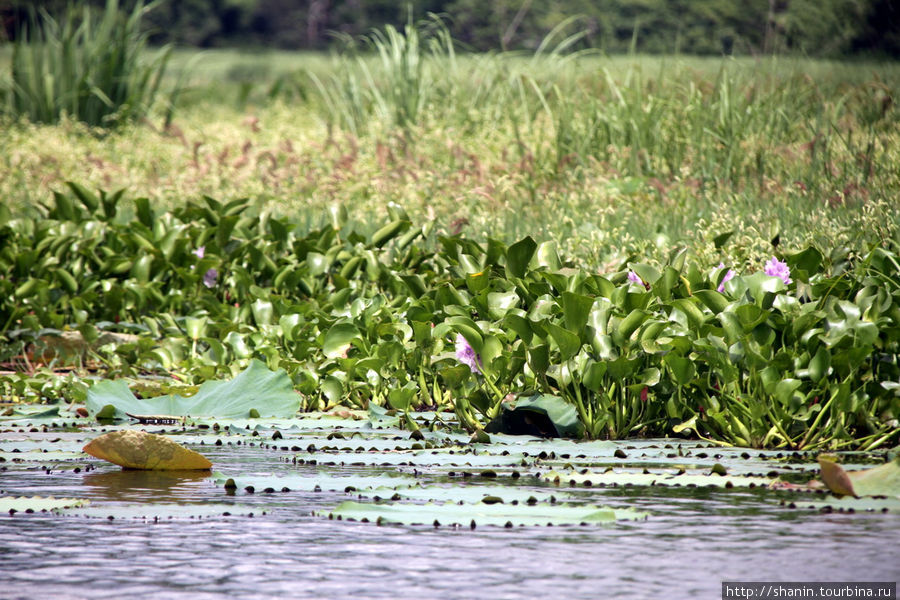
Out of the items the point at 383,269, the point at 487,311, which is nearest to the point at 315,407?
the point at 487,311

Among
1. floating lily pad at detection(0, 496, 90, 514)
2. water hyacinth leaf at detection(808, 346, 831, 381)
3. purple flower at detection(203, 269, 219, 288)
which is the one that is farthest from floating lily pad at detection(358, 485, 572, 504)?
purple flower at detection(203, 269, 219, 288)

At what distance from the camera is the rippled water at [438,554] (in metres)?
1.98

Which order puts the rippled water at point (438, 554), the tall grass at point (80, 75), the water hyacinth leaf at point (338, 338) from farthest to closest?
the tall grass at point (80, 75)
the water hyacinth leaf at point (338, 338)
the rippled water at point (438, 554)

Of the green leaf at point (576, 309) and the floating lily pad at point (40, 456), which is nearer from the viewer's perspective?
the floating lily pad at point (40, 456)

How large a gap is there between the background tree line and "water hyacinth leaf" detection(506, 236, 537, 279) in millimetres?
11544

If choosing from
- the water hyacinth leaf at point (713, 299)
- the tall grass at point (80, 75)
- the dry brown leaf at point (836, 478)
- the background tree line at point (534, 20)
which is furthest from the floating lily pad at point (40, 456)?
the background tree line at point (534, 20)

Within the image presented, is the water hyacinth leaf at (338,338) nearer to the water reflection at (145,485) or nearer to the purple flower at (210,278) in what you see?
the water reflection at (145,485)

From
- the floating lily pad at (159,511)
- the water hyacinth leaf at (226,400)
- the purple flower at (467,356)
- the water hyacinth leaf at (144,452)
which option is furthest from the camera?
the water hyacinth leaf at (226,400)

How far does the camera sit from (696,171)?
8219 mm

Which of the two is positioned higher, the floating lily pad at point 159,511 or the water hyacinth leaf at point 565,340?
the water hyacinth leaf at point 565,340

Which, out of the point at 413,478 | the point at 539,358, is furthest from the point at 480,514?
the point at 539,358

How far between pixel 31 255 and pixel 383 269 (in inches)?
77.7

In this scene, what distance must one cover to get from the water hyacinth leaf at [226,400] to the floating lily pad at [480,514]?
5.82 feet

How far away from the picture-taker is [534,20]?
88.6 ft
